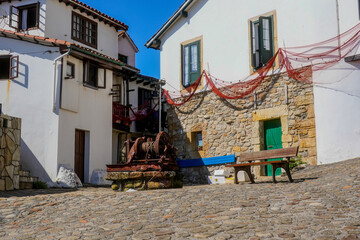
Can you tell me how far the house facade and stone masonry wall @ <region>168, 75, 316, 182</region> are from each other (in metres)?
0.03

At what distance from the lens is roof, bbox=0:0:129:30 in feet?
63.7

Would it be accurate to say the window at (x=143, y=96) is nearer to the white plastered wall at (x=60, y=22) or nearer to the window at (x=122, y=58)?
the window at (x=122, y=58)

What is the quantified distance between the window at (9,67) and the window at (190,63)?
6220mm

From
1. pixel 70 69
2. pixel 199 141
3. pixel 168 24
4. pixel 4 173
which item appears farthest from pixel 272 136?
pixel 4 173

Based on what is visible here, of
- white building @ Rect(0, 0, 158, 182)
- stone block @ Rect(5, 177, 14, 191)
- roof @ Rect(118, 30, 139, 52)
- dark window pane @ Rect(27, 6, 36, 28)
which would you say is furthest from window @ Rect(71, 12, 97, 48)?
stone block @ Rect(5, 177, 14, 191)

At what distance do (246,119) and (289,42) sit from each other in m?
2.97

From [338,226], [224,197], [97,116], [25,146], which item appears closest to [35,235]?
[224,197]

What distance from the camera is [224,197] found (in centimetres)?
916

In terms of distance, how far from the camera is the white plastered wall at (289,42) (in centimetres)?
1398

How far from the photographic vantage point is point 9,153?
1385 cm

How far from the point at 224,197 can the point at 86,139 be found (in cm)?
944

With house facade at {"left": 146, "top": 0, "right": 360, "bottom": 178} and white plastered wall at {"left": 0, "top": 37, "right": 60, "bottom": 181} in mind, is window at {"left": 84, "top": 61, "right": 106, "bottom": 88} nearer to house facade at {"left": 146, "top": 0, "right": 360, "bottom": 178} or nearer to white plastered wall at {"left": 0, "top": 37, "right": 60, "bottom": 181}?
white plastered wall at {"left": 0, "top": 37, "right": 60, "bottom": 181}

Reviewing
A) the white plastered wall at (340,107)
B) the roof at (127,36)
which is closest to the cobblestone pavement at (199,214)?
the white plastered wall at (340,107)

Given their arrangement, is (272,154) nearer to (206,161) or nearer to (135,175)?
(135,175)
